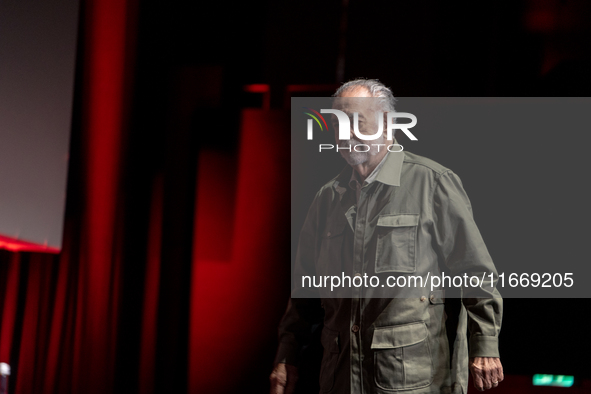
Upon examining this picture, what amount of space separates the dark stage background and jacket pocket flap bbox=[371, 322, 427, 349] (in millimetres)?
305

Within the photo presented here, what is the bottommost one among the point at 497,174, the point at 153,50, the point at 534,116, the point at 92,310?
the point at 92,310

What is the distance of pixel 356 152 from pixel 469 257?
1.82 ft

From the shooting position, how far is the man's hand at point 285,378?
1.79 m

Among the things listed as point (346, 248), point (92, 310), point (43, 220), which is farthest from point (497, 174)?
point (43, 220)

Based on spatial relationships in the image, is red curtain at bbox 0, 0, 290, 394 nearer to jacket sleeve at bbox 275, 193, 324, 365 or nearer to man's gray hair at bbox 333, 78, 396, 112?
jacket sleeve at bbox 275, 193, 324, 365

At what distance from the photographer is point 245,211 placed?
1957 mm

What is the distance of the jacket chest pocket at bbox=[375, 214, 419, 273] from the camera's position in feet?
5.60

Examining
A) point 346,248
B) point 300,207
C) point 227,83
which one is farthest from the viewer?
point 227,83

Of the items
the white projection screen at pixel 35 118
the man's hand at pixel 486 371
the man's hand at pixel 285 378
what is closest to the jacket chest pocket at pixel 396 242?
the man's hand at pixel 486 371

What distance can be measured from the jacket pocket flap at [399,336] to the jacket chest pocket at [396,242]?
0.65 feet

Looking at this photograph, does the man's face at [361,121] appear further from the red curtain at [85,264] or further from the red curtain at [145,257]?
the red curtain at [85,264]

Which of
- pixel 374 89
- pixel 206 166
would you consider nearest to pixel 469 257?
pixel 374 89

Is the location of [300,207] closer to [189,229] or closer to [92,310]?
[189,229]

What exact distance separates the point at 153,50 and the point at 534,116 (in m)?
1.62
